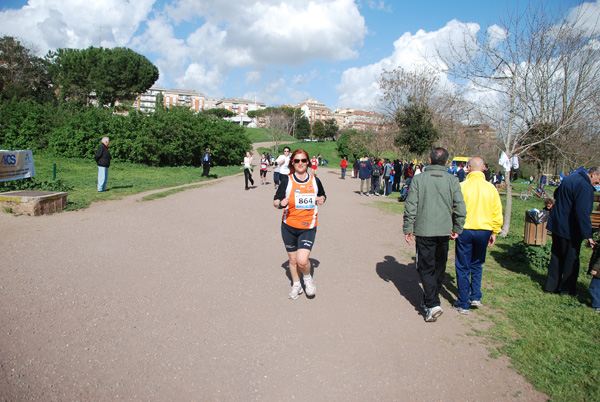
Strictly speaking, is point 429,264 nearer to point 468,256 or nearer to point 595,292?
point 468,256

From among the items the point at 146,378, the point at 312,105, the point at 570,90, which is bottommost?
the point at 146,378

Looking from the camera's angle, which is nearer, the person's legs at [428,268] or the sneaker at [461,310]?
the person's legs at [428,268]

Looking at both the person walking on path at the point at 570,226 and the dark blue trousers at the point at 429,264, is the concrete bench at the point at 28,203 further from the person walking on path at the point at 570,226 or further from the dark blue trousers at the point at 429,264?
the person walking on path at the point at 570,226

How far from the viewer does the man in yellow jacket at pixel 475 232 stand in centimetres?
442

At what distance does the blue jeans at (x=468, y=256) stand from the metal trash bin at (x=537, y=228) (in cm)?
326

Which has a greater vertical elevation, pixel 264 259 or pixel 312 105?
pixel 312 105

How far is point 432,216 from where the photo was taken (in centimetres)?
421

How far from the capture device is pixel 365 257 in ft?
22.4

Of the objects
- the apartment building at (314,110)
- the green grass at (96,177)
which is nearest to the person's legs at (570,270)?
the green grass at (96,177)

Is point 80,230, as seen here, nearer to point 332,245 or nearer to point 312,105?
point 332,245

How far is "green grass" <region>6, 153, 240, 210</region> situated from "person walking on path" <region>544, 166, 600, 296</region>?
33.4 ft

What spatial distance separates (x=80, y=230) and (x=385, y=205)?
33.5 ft

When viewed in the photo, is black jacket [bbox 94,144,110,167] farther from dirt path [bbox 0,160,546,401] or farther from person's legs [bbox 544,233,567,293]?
person's legs [bbox 544,233,567,293]

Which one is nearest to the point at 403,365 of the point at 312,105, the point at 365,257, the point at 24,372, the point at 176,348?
the point at 176,348
